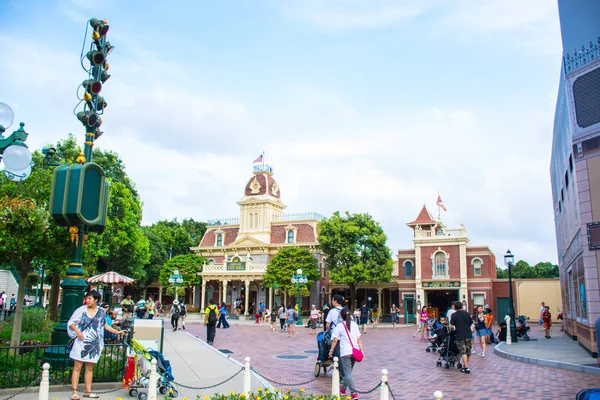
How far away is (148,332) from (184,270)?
4182 cm

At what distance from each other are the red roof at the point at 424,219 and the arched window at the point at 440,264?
2.73 m

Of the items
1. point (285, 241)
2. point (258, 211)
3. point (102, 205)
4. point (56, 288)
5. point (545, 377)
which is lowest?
point (545, 377)

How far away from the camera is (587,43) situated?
14.4 m

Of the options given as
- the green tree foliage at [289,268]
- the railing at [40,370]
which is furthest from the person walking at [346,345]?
the green tree foliage at [289,268]

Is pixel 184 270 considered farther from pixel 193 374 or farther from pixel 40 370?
pixel 40 370

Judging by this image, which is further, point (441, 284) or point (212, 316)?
point (441, 284)

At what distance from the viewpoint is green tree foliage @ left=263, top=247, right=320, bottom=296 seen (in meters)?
45.0

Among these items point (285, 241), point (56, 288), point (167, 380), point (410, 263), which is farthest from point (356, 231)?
point (167, 380)

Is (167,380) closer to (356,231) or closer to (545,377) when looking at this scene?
(545,377)

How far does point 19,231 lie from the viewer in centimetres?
1223

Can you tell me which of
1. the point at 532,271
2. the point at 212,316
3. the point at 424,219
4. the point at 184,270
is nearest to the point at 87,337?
the point at 212,316

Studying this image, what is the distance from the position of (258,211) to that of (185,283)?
10.5 meters

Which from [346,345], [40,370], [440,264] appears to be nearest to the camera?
[346,345]

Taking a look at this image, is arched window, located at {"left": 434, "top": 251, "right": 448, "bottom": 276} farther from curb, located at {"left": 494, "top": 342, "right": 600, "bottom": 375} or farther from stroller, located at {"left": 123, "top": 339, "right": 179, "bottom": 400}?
stroller, located at {"left": 123, "top": 339, "right": 179, "bottom": 400}
